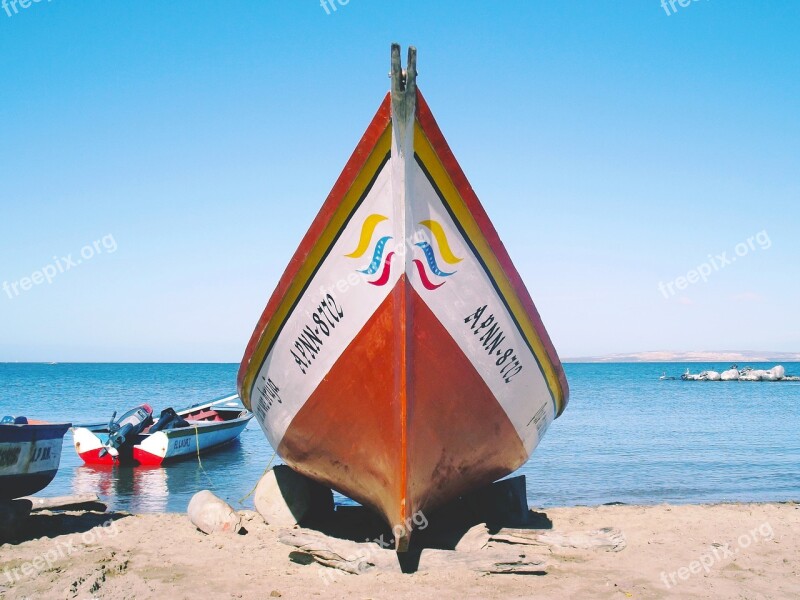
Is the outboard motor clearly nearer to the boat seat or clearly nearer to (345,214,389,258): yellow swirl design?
the boat seat

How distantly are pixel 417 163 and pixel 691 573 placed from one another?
4.46 meters

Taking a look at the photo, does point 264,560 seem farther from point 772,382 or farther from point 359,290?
point 772,382

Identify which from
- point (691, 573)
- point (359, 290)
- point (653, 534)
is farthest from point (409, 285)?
point (653, 534)

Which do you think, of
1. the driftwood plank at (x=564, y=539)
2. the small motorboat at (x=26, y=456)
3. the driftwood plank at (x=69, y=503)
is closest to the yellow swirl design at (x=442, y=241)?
the driftwood plank at (x=564, y=539)

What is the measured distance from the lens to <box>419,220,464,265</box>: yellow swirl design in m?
4.75

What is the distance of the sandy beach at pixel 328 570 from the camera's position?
17.0 feet

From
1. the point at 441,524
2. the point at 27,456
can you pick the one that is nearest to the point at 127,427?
the point at 27,456

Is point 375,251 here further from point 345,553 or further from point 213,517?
point 213,517

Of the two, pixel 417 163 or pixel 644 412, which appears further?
pixel 644 412

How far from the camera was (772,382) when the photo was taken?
193ft

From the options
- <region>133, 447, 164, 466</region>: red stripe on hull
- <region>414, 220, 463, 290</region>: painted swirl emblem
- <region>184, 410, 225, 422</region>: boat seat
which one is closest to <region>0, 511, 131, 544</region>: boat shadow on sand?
<region>414, 220, 463, 290</region>: painted swirl emblem

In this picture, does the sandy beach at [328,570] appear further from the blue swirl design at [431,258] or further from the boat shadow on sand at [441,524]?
the blue swirl design at [431,258]

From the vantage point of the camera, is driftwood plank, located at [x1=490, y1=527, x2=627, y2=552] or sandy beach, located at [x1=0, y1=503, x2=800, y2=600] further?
driftwood plank, located at [x1=490, y1=527, x2=627, y2=552]

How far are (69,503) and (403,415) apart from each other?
566cm
